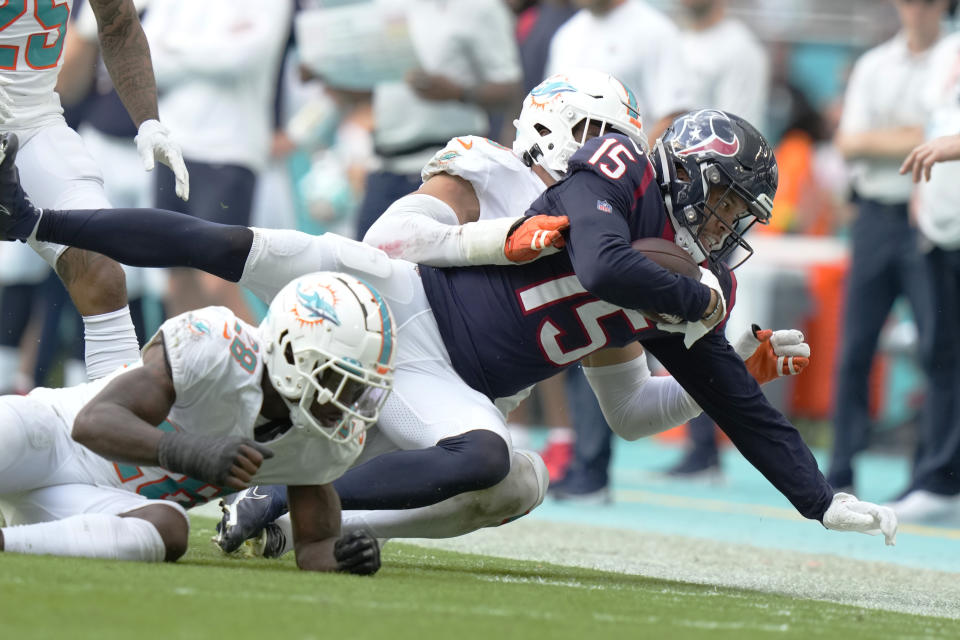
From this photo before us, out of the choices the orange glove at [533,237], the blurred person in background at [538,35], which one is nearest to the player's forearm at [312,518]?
the orange glove at [533,237]

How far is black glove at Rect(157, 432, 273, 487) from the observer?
3633 mm

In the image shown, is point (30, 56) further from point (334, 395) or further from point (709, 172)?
point (709, 172)

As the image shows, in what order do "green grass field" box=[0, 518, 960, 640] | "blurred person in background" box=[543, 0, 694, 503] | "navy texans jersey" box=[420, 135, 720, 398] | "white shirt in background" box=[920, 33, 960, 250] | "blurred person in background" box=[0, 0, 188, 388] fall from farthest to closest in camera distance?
1. "blurred person in background" box=[543, 0, 694, 503]
2. "white shirt in background" box=[920, 33, 960, 250]
3. "blurred person in background" box=[0, 0, 188, 388]
4. "navy texans jersey" box=[420, 135, 720, 398]
5. "green grass field" box=[0, 518, 960, 640]

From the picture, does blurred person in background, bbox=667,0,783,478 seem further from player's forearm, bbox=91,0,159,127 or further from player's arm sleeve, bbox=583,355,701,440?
player's forearm, bbox=91,0,159,127

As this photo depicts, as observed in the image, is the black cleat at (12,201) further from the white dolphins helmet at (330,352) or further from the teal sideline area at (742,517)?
the teal sideline area at (742,517)

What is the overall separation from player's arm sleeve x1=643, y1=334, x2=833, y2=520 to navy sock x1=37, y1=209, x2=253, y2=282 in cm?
130

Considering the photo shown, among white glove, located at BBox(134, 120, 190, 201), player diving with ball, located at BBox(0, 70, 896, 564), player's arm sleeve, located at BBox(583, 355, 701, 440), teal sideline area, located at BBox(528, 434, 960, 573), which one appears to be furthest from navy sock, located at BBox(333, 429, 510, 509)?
teal sideline area, located at BBox(528, 434, 960, 573)

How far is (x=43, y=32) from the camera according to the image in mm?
5113

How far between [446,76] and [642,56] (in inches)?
37.6

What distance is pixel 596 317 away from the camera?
467 centimetres

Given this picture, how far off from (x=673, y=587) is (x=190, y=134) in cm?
437

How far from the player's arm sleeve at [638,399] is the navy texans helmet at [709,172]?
0.56 meters

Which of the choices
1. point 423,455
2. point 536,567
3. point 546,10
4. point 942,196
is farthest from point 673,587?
point 546,10

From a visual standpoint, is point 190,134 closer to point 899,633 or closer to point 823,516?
point 823,516
